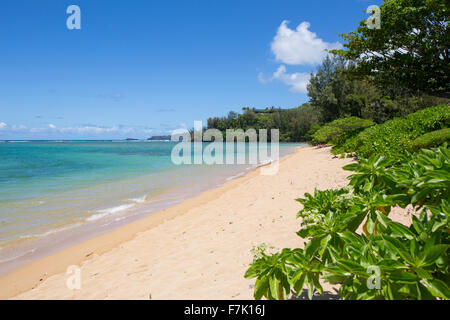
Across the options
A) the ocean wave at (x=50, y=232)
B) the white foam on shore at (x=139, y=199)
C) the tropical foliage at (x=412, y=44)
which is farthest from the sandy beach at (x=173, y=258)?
the tropical foliage at (x=412, y=44)

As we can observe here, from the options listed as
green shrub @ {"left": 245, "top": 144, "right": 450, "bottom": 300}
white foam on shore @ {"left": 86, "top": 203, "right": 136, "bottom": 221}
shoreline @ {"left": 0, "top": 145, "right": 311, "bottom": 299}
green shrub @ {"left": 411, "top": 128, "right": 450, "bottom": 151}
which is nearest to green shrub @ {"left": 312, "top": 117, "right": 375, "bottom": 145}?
green shrub @ {"left": 411, "top": 128, "right": 450, "bottom": 151}

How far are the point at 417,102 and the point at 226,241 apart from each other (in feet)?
106

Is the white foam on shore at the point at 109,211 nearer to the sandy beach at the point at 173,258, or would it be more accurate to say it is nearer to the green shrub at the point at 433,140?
the sandy beach at the point at 173,258

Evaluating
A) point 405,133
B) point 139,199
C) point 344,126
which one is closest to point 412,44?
point 405,133

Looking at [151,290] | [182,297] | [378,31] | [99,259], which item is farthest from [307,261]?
[378,31]

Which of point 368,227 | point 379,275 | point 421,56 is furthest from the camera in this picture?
point 421,56

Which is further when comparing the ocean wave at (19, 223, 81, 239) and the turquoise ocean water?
the ocean wave at (19, 223, 81, 239)

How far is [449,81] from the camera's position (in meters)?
14.8

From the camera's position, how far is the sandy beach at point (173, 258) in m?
3.82

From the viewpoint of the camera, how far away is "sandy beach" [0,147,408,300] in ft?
12.5

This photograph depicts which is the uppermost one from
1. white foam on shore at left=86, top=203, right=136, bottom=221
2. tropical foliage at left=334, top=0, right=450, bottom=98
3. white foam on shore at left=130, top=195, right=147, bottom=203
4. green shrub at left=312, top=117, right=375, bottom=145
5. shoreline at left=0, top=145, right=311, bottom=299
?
tropical foliage at left=334, top=0, right=450, bottom=98

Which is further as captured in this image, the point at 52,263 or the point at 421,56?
the point at 421,56

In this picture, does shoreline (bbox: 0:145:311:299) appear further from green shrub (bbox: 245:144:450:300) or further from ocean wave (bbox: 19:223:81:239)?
green shrub (bbox: 245:144:450:300)
